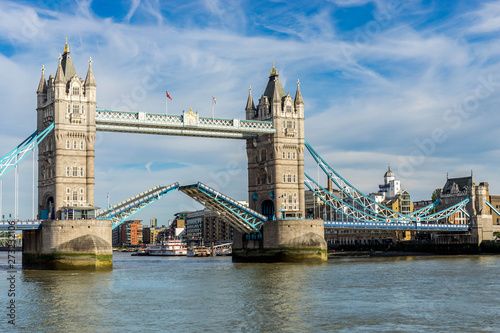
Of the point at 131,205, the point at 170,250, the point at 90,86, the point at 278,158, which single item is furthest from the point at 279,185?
the point at 170,250

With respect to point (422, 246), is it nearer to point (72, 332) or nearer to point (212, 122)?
point (212, 122)

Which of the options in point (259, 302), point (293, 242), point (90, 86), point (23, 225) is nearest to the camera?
point (259, 302)

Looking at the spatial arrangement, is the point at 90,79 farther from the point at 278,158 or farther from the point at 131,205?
the point at 278,158

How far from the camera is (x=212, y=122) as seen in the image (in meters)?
78.2

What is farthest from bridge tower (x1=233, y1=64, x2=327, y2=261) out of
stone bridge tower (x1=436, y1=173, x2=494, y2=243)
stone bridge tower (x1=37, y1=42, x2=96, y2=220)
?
stone bridge tower (x1=436, y1=173, x2=494, y2=243)

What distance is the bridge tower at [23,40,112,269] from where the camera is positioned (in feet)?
215

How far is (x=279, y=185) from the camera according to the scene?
82.4 metres

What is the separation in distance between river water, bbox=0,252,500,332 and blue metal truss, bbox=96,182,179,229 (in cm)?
1292

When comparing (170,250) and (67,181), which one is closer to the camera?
(67,181)

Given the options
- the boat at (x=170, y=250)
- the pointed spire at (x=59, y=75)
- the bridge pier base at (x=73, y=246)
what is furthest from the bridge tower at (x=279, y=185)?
the boat at (x=170, y=250)

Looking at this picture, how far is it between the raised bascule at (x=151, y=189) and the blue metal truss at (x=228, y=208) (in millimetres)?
Result: 130

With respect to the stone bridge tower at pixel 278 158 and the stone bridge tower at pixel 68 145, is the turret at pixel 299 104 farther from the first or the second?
the stone bridge tower at pixel 68 145

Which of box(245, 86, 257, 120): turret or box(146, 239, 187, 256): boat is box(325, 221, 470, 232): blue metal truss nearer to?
box(245, 86, 257, 120): turret

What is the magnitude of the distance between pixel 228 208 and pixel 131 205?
12.3 metres
